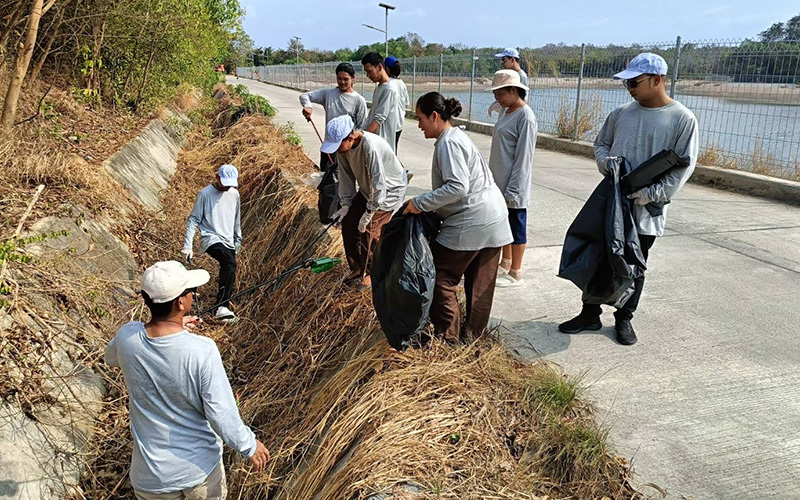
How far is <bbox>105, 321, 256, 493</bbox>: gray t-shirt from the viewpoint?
7.86 feet

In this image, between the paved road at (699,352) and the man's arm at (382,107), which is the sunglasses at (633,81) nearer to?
the paved road at (699,352)

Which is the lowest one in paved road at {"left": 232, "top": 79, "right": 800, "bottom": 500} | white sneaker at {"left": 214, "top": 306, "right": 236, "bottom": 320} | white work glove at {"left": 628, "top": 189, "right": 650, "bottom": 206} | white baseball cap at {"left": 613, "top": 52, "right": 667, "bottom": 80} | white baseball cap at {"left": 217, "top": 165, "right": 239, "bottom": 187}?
white sneaker at {"left": 214, "top": 306, "right": 236, "bottom": 320}

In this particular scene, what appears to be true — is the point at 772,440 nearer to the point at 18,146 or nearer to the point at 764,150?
the point at 18,146

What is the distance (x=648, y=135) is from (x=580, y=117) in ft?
30.2

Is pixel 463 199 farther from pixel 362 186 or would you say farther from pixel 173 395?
pixel 173 395

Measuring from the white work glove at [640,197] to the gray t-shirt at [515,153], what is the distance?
38.1 inches

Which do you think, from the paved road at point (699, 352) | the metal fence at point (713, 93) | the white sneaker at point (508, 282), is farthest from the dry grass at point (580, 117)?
the white sneaker at point (508, 282)

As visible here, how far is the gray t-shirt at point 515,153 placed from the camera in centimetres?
439

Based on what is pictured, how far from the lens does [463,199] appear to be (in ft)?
10.8

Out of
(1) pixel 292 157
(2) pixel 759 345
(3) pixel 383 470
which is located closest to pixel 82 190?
(1) pixel 292 157

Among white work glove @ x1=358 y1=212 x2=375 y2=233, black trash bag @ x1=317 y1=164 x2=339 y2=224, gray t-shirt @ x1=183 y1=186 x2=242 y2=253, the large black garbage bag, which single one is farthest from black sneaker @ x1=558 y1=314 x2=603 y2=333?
gray t-shirt @ x1=183 y1=186 x2=242 y2=253

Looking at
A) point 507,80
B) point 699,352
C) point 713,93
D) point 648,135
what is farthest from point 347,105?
point 713,93

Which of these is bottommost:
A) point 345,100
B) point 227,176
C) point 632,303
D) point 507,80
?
point 632,303

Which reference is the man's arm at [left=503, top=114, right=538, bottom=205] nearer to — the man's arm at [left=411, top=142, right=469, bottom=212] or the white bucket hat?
the white bucket hat
